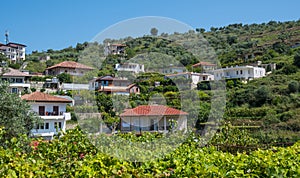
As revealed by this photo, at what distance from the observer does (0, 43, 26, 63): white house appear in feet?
174

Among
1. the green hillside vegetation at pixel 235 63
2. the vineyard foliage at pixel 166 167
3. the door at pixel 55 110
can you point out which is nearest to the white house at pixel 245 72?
the green hillside vegetation at pixel 235 63

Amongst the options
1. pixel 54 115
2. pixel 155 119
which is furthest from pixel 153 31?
pixel 54 115

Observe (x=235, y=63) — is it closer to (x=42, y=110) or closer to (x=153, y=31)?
Answer: (x=42, y=110)

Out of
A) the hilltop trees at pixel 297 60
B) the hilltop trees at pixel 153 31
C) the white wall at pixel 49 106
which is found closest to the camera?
the hilltop trees at pixel 153 31

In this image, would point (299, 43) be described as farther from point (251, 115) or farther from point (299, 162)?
point (299, 162)

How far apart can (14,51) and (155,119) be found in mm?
53777

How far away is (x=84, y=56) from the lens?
18.4ft

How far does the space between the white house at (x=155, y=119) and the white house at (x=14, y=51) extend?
4899 centimetres

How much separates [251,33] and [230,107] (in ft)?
124

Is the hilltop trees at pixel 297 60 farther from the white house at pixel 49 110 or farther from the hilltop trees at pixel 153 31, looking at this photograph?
the hilltop trees at pixel 153 31

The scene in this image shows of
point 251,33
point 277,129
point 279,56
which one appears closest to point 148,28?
point 277,129

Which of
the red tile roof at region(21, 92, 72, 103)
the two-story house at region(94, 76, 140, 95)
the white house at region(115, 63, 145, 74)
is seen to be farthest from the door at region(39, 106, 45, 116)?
the white house at region(115, 63, 145, 74)

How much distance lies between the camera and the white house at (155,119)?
22.7 ft

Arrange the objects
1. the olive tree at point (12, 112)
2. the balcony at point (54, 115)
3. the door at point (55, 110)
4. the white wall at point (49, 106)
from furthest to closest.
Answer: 1. the door at point (55, 110)
2. the balcony at point (54, 115)
3. the white wall at point (49, 106)
4. the olive tree at point (12, 112)
